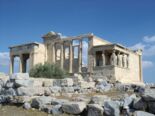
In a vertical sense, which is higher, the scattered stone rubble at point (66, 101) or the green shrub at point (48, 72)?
the green shrub at point (48, 72)

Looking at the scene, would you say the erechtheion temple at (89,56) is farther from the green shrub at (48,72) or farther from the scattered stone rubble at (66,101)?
the scattered stone rubble at (66,101)

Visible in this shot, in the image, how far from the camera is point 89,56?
4494 centimetres

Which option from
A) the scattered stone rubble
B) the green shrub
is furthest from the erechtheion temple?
the scattered stone rubble

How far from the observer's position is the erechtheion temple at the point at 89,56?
4278 centimetres

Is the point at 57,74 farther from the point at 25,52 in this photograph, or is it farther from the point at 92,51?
the point at 25,52

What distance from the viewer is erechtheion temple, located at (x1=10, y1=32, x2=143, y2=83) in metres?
42.8

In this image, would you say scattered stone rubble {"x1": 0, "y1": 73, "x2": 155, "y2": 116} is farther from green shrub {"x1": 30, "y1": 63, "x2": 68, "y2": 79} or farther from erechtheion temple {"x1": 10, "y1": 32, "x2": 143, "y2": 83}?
erechtheion temple {"x1": 10, "y1": 32, "x2": 143, "y2": 83}

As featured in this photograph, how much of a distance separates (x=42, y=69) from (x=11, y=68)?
57.0 ft

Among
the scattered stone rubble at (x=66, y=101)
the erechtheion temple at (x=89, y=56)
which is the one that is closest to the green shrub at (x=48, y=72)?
the erechtheion temple at (x=89, y=56)

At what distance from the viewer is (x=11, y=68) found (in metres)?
50.1

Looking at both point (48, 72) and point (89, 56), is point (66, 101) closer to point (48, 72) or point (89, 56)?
point (48, 72)

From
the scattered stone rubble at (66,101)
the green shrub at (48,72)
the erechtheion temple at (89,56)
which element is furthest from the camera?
the erechtheion temple at (89,56)

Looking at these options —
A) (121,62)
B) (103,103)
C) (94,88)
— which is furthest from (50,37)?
(103,103)

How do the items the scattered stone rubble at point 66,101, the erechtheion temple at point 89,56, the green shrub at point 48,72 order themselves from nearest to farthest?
the scattered stone rubble at point 66,101 < the green shrub at point 48,72 < the erechtheion temple at point 89,56
